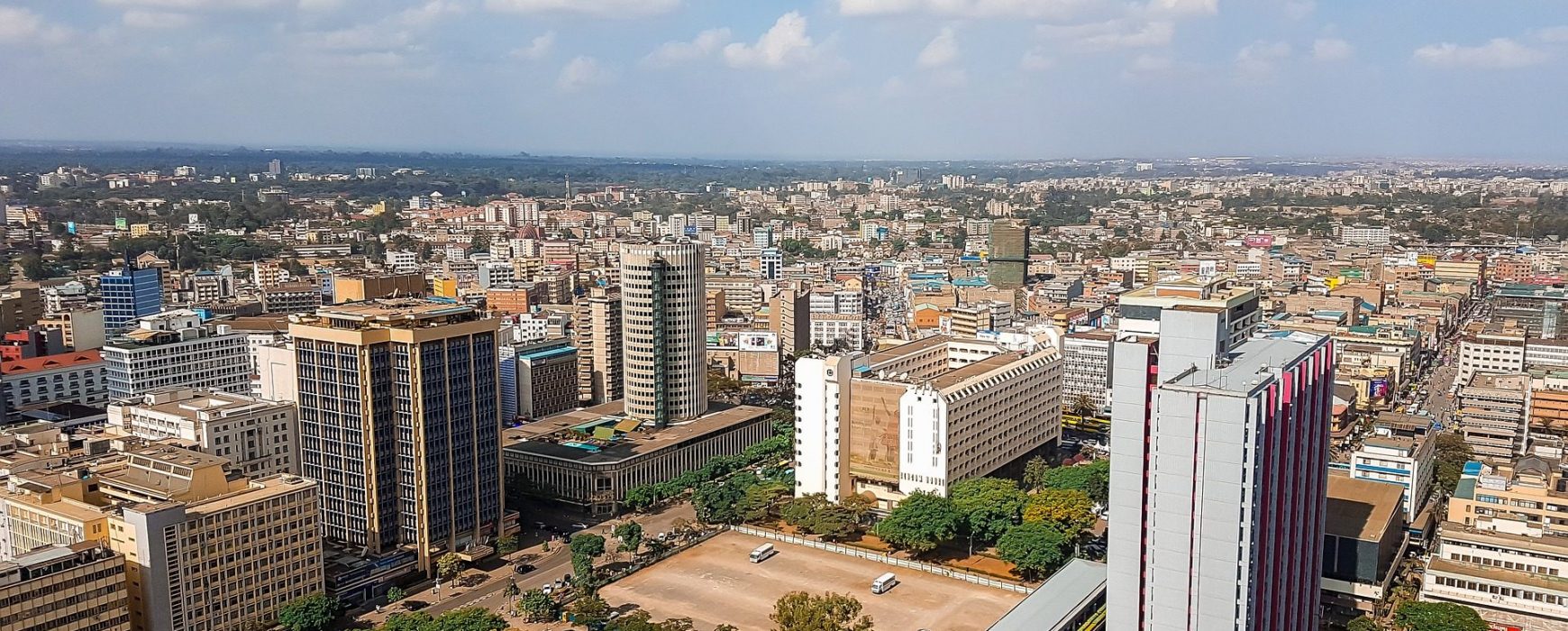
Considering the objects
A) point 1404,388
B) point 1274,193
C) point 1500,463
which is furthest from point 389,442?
point 1274,193

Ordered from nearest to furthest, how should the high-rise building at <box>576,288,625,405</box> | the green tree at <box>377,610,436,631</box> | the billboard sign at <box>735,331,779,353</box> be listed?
the green tree at <box>377,610,436,631</box> < the high-rise building at <box>576,288,625,405</box> < the billboard sign at <box>735,331,779,353</box>

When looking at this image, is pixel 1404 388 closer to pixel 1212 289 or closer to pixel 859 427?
pixel 859 427

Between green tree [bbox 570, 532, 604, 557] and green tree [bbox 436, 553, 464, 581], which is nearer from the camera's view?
green tree [bbox 436, 553, 464, 581]

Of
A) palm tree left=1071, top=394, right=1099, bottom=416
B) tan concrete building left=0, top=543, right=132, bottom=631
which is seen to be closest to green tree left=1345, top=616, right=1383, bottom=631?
palm tree left=1071, top=394, right=1099, bottom=416

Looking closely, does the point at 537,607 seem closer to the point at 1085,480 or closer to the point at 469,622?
the point at 469,622

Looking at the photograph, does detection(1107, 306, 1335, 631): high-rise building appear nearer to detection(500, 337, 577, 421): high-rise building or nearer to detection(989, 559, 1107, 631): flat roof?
detection(989, 559, 1107, 631): flat roof

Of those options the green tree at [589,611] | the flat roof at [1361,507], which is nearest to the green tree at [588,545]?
the green tree at [589,611]

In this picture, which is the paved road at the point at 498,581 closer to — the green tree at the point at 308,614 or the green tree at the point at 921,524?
the green tree at the point at 308,614
